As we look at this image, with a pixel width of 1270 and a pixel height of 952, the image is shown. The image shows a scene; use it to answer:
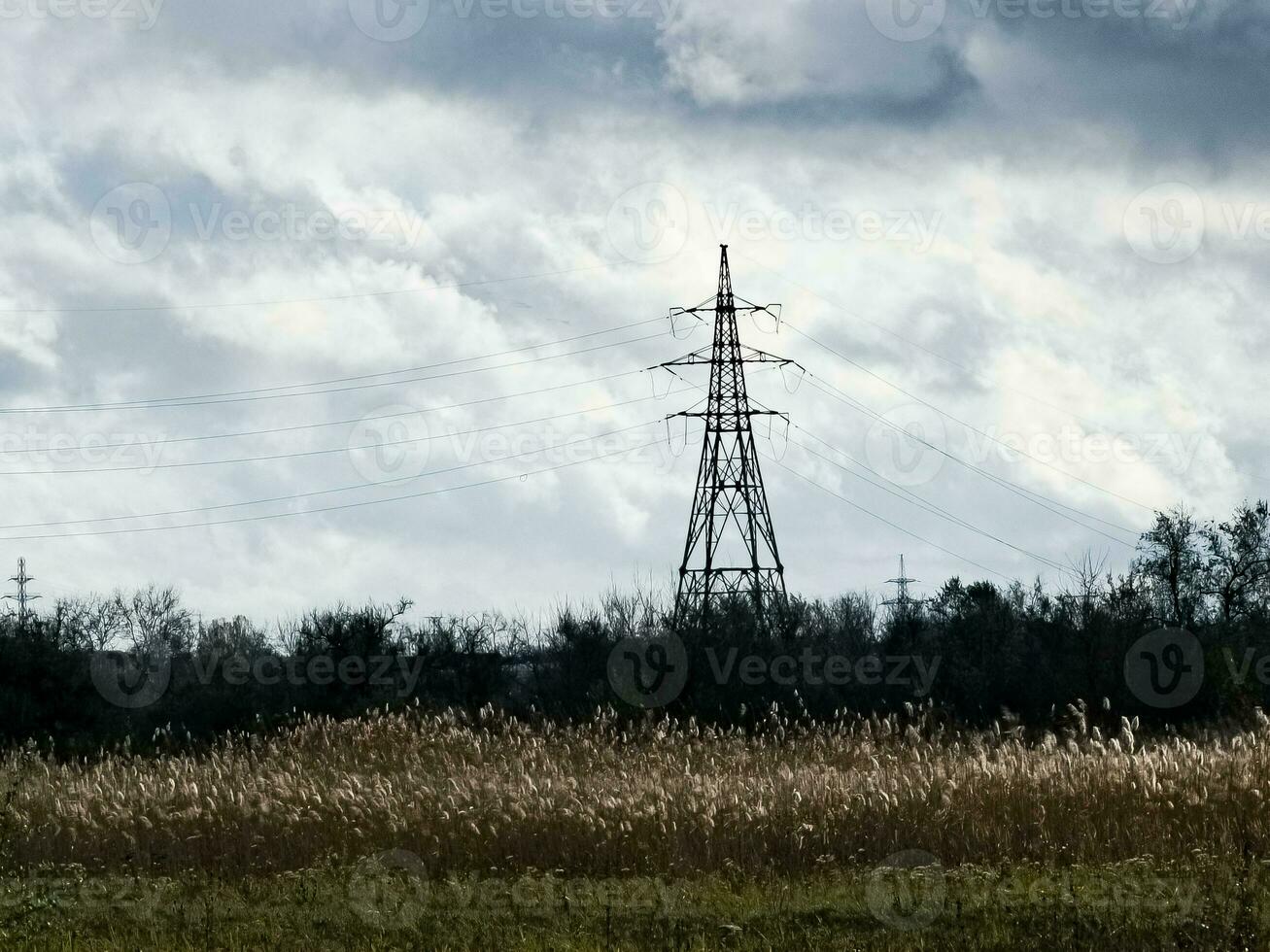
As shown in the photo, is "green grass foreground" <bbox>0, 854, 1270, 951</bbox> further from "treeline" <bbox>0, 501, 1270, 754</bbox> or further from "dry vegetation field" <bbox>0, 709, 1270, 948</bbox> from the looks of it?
"treeline" <bbox>0, 501, 1270, 754</bbox>

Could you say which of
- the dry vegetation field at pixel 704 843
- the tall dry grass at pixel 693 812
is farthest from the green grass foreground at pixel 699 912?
the tall dry grass at pixel 693 812

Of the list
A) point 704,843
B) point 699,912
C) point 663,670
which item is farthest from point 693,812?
point 663,670

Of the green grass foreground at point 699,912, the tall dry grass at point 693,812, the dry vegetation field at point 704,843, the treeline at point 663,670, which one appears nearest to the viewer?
the green grass foreground at point 699,912

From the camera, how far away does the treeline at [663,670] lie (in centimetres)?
2866

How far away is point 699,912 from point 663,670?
19.6m

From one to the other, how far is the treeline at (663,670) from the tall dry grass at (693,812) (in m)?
7.50

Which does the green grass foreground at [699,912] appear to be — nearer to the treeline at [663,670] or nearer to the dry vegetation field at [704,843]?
the dry vegetation field at [704,843]

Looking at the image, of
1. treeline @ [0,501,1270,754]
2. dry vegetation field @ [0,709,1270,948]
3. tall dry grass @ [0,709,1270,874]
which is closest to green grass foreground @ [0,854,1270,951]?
dry vegetation field @ [0,709,1270,948]

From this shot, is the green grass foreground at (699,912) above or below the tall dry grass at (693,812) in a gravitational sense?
below

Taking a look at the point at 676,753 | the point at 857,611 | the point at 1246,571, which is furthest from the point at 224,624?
the point at 676,753

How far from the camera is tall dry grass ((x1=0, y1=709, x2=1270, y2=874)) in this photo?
14055mm

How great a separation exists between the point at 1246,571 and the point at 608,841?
51.0m

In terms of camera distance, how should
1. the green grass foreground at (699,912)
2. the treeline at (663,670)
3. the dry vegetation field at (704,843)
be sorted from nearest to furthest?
the green grass foreground at (699,912), the dry vegetation field at (704,843), the treeline at (663,670)

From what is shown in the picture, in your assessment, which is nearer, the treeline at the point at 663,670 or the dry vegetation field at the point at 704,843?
the dry vegetation field at the point at 704,843
